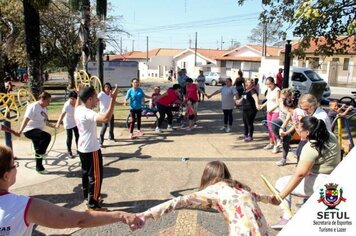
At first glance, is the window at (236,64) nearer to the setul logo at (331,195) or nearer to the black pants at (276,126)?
the black pants at (276,126)

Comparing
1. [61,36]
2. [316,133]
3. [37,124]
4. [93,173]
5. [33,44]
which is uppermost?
[61,36]

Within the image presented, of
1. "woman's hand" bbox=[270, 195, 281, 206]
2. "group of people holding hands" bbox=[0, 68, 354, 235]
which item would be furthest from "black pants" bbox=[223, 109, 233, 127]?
"woman's hand" bbox=[270, 195, 281, 206]

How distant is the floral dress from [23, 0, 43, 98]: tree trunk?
11.3 m

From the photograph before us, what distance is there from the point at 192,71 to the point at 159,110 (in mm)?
47242

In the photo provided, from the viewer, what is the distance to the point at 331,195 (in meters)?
2.36

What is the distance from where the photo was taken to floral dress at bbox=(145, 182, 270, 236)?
2.58 metres

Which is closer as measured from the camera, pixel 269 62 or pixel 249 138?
pixel 249 138

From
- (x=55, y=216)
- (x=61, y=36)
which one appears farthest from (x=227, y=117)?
(x=61, y=36)

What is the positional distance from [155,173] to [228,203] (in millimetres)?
4637

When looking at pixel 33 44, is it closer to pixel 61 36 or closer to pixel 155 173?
pixel 155 173

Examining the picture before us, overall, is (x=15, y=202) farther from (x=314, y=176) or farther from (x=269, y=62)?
(x=269, y=62)

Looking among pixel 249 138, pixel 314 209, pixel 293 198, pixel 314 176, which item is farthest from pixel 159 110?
pixel 314 209

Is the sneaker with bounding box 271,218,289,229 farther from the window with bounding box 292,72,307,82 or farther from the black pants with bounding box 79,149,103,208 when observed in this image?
the window with bounding box 292,72,307,82

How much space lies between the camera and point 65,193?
6090 mm
